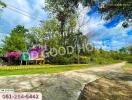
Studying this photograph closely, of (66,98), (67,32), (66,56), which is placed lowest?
(66,98)

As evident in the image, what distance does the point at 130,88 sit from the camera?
14086mm

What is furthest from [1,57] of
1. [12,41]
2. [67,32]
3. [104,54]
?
[104,54]

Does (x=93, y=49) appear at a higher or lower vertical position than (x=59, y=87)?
higher

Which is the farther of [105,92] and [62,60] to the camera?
[62,60]

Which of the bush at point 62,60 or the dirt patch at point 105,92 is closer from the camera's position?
the dirt patch at point 105,92

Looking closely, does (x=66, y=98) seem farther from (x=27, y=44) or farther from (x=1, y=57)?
(x=27, y=44)

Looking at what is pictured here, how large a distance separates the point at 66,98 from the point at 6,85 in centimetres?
345

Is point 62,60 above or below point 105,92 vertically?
above

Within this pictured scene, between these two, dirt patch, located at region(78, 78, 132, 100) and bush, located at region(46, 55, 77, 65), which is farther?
bush, located at region(46, 55, 77, 65)

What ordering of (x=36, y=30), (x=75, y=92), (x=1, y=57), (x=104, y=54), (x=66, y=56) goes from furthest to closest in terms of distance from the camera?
(x=104, y=54) < (x=36, y=30) < (x=1, y=57) < (x=66, y=56) < (x=75, y=92)

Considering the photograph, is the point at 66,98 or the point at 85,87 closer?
the point at 66,98

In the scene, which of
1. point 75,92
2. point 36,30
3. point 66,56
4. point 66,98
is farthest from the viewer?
point 36,30

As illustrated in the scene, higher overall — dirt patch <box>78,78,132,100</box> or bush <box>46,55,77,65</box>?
bush <box>46,55,77,65</box>

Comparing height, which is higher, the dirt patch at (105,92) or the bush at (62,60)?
the bush at (62,60)
